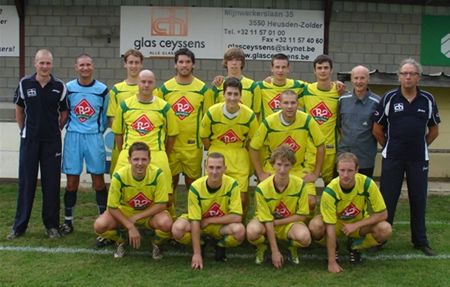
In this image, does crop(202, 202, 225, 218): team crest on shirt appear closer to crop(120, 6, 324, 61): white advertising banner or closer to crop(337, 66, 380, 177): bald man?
crop(337, 66, 380, 177): bald man

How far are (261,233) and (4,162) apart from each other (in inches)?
187

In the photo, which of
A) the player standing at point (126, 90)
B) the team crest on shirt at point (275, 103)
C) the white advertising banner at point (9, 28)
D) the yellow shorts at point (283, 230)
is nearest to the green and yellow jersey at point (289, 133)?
the team crest on shirt at point (275, 103)

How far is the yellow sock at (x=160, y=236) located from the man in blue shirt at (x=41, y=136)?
1.14 m

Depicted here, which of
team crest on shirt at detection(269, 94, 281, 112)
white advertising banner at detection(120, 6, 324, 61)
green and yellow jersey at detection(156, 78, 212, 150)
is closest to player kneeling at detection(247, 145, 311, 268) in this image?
team crest on shirt at detection(269, 94, 281, 112)

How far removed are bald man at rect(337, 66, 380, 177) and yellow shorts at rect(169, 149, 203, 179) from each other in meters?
1.37

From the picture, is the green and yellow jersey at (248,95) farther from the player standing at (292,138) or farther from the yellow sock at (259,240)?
the yellow sock at (259,240)

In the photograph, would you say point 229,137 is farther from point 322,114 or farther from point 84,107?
point 84,107

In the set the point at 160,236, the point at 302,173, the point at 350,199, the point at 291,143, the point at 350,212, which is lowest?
the point at 160,236

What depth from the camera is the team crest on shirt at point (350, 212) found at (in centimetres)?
445

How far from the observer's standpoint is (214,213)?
448cm

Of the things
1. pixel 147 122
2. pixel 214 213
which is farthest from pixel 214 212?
pixel 147 122

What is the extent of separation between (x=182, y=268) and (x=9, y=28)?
8.29 metres

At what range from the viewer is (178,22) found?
10562 millimetres

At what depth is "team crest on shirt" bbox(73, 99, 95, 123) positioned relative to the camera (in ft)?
16.9
